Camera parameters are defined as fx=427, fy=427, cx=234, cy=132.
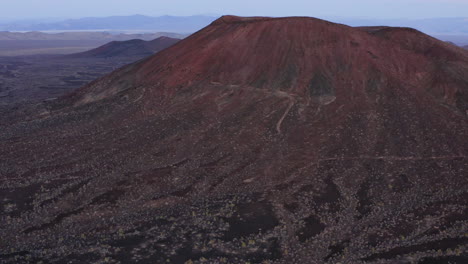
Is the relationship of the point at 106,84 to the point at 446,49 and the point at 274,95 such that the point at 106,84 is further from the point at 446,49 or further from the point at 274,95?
the point at 446,49

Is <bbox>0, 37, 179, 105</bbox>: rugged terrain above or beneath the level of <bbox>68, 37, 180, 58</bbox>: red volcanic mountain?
beneath

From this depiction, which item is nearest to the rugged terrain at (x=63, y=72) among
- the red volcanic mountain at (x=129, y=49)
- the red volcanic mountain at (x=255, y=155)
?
the red volcanic mountain at (x=129, y=49)

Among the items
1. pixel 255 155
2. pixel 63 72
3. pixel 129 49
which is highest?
pixel 129 49

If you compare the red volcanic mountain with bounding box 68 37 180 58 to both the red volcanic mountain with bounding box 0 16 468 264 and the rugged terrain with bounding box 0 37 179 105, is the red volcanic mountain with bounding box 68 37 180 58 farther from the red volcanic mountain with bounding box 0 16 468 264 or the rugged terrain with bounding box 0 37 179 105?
the red volcanic mountain with bounding box 0 16 468 264

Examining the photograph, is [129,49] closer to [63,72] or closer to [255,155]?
[63,72]

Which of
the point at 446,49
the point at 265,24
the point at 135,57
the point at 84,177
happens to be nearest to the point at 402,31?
the point at 446,49

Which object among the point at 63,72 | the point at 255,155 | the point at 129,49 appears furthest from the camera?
the point at 129,49

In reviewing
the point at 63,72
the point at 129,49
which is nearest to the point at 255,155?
the point at 63,72

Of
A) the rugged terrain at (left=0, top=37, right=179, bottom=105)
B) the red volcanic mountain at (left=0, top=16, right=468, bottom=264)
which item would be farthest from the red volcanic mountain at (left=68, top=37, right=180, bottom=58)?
the red volcanic mountain at (left=0, top=16, right=468, bottom=264)

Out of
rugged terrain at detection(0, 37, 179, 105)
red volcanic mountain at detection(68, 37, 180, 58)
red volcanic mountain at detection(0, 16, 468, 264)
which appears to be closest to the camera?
red volcanic mountain at detection(0, 16, 468, 264)
